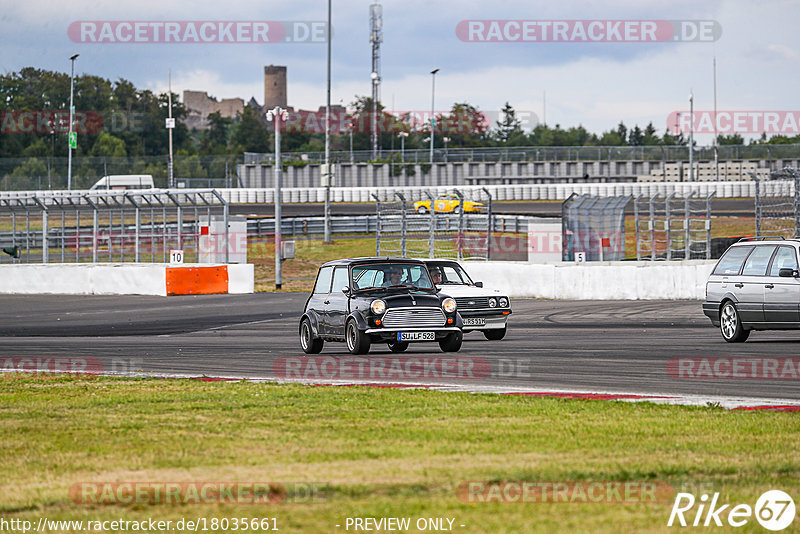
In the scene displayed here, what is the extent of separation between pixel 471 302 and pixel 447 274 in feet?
5.08

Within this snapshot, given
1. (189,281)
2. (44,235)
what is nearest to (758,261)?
(189,281)

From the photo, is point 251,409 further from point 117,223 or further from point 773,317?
point 117,223

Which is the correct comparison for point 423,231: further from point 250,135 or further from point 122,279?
point 250,135

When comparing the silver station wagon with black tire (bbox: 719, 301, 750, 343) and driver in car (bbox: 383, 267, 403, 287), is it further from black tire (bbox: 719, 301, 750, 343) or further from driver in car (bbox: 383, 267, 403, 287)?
driver in car (bbox: 383, 267, 403, 287)

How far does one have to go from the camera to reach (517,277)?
2855 cm

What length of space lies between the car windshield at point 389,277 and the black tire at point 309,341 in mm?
921

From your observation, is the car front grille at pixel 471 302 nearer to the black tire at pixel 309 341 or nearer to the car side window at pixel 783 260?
the black tire at pixel 309 341

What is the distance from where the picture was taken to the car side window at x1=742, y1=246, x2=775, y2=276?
651 inches

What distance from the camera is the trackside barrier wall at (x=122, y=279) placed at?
3145cm

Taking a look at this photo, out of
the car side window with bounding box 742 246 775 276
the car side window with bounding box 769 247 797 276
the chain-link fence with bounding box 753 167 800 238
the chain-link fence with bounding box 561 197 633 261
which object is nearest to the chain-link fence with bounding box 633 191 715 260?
the chain-link fence with bounding box 561 197 633 261

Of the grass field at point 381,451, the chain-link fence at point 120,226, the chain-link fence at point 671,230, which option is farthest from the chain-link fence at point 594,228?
the grass field at point 381,451

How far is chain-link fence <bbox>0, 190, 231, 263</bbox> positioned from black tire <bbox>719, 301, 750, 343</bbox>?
18201 mm

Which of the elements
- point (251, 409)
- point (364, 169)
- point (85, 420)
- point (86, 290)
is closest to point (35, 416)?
point (85, 420)

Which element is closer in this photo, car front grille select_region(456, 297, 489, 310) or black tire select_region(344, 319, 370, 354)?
black tire select_region(344, 319, 370, 354)
